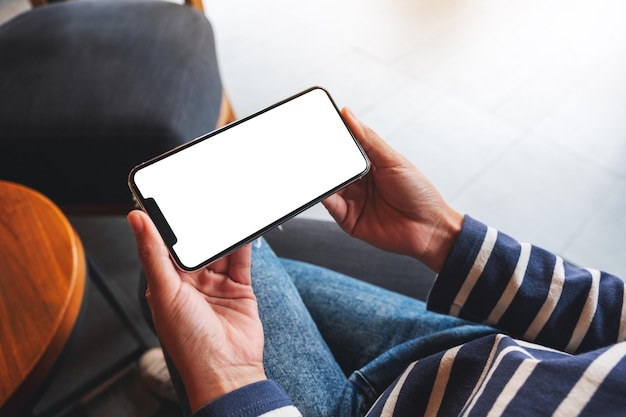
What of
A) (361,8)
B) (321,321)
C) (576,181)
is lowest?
(576,181)

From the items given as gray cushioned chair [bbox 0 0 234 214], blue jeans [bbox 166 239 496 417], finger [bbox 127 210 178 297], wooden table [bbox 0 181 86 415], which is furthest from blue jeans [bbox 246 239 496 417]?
gray cushioned chair [bbox 0 0 234 214]

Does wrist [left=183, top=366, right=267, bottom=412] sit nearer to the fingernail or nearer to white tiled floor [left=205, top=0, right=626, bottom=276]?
the fingernail

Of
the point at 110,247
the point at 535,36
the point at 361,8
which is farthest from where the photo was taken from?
the point at 361,8

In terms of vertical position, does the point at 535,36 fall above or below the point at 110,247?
above

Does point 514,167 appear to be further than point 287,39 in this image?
No

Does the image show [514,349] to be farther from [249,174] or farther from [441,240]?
[249,174]

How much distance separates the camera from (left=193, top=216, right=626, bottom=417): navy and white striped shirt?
298 millimetres

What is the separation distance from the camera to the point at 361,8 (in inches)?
70.0

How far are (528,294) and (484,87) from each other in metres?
1.11

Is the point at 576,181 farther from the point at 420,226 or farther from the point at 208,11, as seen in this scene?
the point at 208,11

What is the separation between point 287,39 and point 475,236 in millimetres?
1342

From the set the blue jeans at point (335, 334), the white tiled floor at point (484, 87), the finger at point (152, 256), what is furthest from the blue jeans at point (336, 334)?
the white tiled floor at point (484, 87)

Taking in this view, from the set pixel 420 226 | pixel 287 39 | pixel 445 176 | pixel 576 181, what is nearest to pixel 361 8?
pixel 287 39

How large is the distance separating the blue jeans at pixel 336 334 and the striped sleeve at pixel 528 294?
30 mm
